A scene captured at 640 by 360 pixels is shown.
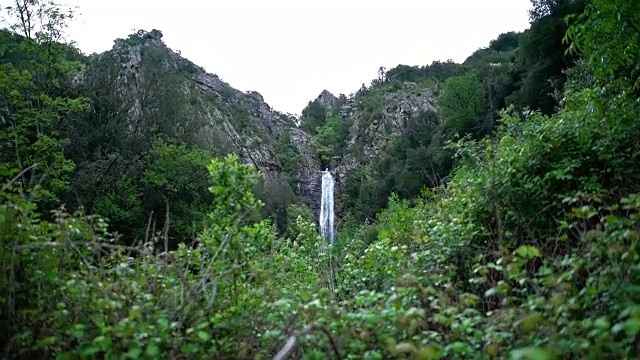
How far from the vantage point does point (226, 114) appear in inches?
2036

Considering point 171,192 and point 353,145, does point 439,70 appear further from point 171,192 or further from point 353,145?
point 171,192

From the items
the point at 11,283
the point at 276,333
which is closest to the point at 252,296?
the point at 276,333

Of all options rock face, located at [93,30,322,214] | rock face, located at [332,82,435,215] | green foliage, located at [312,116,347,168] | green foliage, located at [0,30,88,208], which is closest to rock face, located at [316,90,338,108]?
green foliage, located at [312,116,347,168]

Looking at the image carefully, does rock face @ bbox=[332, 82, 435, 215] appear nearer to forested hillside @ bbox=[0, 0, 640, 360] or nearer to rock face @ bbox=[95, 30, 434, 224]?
rock face @ bbox=[95, 30, 434, 224]

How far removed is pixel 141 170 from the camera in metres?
20.7

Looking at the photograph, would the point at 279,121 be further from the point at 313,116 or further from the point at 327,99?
the point at 327,99

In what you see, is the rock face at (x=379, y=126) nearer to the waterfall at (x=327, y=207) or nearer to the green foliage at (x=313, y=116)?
the waterfall at (x=327, y=207)

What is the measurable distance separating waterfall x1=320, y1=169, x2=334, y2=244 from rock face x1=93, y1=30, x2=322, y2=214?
4.20 ft

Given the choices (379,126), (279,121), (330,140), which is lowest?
(379,126)

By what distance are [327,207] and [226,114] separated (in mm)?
17488

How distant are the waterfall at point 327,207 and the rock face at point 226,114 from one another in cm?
128

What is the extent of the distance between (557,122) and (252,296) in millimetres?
4224

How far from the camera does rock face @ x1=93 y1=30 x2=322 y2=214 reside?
27297 millimetres

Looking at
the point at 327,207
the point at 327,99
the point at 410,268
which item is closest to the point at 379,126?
the point at 327,207
